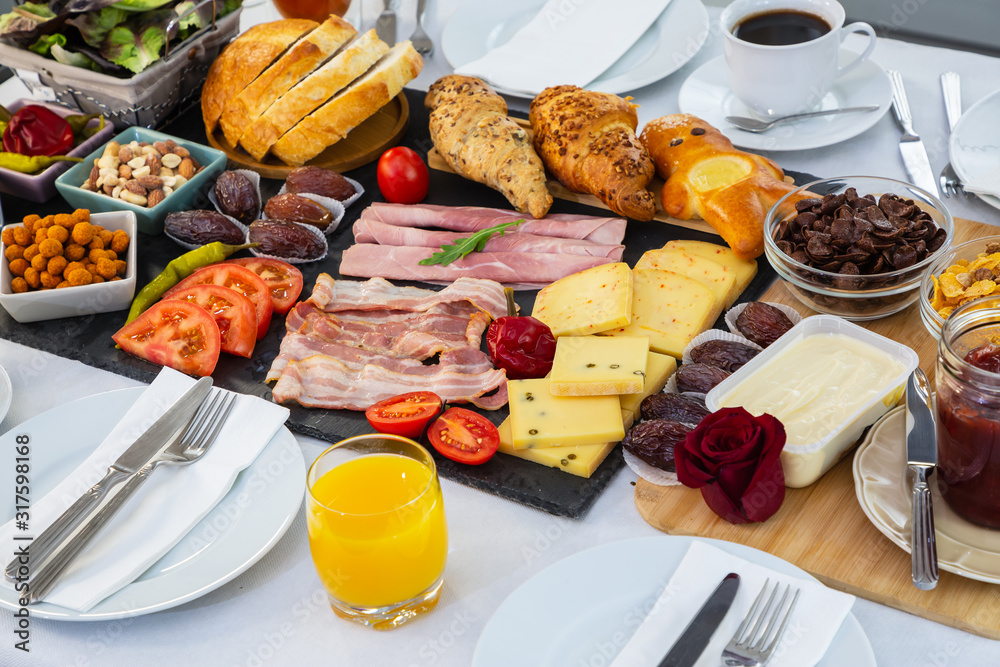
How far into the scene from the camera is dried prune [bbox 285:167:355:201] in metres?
2.33

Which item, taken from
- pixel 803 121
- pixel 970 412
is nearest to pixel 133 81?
pixel 803 121

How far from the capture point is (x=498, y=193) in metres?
2.44

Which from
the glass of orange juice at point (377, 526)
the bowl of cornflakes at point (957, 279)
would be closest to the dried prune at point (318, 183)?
the glass of orange juice at point (377, 526)

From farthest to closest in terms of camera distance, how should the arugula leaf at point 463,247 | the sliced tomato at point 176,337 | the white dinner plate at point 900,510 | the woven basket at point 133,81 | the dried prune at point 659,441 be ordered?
the woven basket at point 133,81 → the arugula leaf at point 463,247 → the sliced tomato at point 176,337 → the dried prune at point 659,441 → the white dinner plate at point 900,510

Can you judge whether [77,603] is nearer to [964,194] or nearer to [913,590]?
[913,590]

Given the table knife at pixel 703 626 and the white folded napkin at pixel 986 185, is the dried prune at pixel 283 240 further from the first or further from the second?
the white folded napkin at pixel 986 185

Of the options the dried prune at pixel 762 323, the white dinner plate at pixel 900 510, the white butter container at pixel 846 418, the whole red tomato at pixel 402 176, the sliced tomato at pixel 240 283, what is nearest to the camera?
the white dinner plate at pixel 900 510

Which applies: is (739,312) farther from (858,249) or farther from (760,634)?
(760,634)

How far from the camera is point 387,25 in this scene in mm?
3068

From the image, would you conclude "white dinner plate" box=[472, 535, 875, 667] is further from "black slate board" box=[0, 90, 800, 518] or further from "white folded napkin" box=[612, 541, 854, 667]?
"black slate board" box=[0, 90, 800, 518]

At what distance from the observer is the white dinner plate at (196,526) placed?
1304 mm

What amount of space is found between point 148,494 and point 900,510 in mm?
1232

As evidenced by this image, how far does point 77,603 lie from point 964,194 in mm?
2133

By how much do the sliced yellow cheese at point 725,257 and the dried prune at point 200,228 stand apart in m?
1.10
